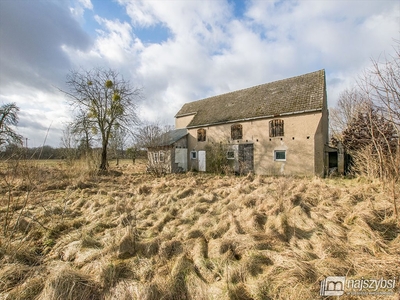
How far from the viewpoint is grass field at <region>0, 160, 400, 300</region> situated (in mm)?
2961

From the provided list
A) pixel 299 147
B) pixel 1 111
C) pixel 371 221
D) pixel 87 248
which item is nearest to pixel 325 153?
pixel 299 147

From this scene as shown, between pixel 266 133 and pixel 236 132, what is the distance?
295cm

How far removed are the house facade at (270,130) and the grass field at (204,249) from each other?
8.48 m

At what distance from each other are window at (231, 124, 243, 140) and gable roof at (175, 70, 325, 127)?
0.70 m

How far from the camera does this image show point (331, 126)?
26984 mm

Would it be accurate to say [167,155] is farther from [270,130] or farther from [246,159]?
[270,130]

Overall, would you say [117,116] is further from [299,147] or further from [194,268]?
[194,268]

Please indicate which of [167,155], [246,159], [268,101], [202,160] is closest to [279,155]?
[246,159]

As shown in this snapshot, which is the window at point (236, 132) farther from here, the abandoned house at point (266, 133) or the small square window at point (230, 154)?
the small square window at point (230, 154)

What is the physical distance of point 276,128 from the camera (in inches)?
629

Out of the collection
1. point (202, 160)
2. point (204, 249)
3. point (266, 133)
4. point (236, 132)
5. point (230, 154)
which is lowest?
point (204, 249)

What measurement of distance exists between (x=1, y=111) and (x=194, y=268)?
23.4 metres

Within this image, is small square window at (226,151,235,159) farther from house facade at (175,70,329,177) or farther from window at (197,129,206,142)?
window at (197,129,206,142)

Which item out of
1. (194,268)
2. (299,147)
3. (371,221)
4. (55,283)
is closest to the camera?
(55,283)
